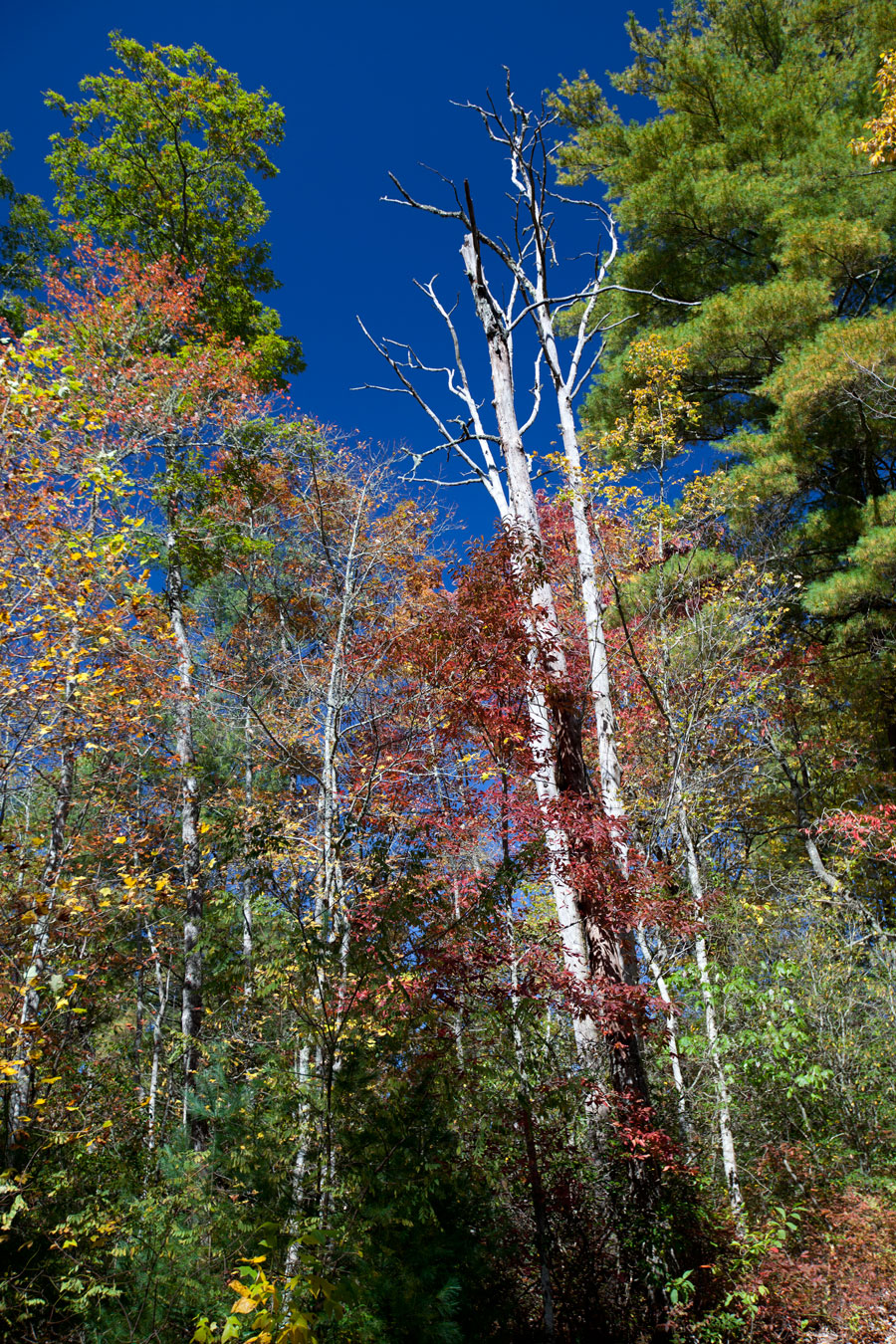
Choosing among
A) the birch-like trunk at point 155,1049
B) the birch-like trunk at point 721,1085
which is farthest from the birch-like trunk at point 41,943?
the birch-like trunk at point 721,1085

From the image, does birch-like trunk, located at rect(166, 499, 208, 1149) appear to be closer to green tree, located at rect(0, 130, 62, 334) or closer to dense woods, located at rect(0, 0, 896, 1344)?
dense woods, located at rect(0, 0, 896, 1344)

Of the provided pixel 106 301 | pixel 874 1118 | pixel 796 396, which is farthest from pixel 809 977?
pixel 106 301

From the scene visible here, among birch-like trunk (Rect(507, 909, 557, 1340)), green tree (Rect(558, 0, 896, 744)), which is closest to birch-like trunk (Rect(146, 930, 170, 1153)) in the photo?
birch-like trunk (Rect(507, 909, 557, 1340))

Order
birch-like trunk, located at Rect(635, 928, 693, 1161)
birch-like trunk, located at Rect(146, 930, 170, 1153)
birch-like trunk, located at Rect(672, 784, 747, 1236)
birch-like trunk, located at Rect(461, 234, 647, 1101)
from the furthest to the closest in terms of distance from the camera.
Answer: birch-like trunk, located at Rect(146, 930, 170, 1153) < birch-like trunk, located at Rect(635, 928, 693, 1161) < birch-like trunk, located at Rect(672, 784, 747, 1236) < birch-like trunk, located at Rect(461, 234, 647, 1101)

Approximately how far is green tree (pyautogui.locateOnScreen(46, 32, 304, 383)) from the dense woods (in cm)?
7

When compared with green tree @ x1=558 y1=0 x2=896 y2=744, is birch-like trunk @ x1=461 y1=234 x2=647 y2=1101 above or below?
below

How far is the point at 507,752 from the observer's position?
5215 millimetres

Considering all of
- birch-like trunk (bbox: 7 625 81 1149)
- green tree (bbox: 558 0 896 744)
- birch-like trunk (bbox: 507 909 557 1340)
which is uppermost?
green tree (bbox: 558 0 896 744)

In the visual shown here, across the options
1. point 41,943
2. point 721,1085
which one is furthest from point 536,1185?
point 41,943

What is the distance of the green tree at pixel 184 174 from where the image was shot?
10.9 m

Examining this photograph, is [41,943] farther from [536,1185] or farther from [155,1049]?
[155,1049]

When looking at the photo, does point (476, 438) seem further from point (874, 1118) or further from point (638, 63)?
point (638, 63)

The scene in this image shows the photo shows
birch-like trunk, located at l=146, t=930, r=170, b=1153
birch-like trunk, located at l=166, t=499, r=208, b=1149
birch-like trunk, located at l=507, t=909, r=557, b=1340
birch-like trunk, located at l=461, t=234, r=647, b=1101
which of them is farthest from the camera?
birch-like trunk, located at l=166, t=499, r=208, b=1149

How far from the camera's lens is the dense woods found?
3369 millimetres
